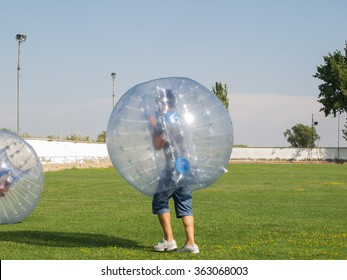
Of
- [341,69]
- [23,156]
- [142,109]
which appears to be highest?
[341,69]

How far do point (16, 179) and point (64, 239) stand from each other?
2.14m

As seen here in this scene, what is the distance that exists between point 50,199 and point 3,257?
10918 mm

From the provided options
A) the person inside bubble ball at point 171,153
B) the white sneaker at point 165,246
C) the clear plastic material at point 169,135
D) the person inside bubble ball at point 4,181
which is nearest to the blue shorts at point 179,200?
the person inside bubble ball at point 171,153

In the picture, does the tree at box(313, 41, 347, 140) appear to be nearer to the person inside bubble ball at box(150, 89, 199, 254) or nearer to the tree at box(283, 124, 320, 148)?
the tree at box(283, 124, 320, 148)

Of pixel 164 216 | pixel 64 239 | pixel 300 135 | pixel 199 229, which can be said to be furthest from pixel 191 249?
pixel 300 135

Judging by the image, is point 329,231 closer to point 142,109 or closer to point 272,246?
point 272,246

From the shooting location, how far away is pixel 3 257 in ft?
28.6

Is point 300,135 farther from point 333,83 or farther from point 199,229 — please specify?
point 199,229

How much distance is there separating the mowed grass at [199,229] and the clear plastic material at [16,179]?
31 centimetres

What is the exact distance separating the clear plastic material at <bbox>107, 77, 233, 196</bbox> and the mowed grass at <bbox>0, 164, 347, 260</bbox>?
1059 mm

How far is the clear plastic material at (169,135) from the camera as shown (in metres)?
8.73

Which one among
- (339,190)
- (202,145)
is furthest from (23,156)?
(339,190)

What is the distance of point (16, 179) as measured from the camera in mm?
12188

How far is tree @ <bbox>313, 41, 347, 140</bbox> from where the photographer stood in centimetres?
8238
